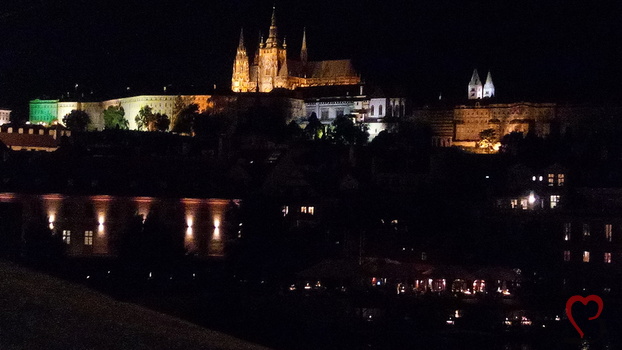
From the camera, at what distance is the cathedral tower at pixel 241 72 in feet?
373

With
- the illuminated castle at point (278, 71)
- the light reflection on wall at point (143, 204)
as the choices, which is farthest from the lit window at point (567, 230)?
the illuminated castle at point (278, 71)

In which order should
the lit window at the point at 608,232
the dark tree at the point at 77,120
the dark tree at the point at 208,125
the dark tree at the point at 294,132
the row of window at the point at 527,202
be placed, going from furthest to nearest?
the dark tree at the point at 77,120, the dark tree at the point at 208,125, the dark tree at the point at 294,132, the row of window at the point at 527,202, the lit window at the point at 608,232

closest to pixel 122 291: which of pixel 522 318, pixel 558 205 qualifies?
pixel 522 318

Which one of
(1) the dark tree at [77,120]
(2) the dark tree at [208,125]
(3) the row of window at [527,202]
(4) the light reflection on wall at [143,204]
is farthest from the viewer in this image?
(1) the dark tree at [77,120]

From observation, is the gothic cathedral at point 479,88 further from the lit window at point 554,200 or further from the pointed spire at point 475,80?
the lit window at point 554,200

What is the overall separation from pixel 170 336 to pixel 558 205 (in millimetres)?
33712

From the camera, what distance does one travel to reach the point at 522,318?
26.9 metres

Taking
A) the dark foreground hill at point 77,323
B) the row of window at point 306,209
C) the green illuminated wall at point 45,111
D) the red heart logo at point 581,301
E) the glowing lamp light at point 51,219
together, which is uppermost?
the green illuminated wall at point 45,111

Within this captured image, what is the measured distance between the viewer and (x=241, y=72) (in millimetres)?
113875

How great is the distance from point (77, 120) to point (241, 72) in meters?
22.6

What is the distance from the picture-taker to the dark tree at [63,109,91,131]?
96481 millimetres

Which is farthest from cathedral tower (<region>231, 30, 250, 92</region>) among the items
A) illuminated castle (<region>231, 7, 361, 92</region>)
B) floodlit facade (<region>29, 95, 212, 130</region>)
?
floodlit facade (<region>29, 95, 212, 130</region>)

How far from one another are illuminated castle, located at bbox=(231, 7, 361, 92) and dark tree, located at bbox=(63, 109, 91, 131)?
1874cm

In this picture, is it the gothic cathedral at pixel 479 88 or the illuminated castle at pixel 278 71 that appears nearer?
the gothic cathedral at pixel 479 88
